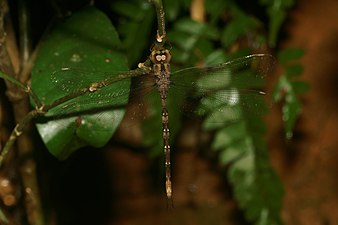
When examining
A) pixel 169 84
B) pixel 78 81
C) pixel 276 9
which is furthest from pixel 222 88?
pixel 78 81

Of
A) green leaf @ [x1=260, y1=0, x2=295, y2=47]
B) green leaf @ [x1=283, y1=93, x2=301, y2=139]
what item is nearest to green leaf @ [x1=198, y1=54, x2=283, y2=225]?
green leaf @ [x1=283, y1=93, x2=301, y2=139]

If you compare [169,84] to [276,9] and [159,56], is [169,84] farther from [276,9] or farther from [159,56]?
[276,9]

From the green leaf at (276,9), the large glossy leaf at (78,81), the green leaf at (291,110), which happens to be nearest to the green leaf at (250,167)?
the green leaf at (291,110)

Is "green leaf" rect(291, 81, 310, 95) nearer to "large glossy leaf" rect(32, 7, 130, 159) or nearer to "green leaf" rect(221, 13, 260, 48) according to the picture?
"green leaf" rect(221, 13, 260, 48)

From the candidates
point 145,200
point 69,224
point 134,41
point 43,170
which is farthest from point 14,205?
point 134,41

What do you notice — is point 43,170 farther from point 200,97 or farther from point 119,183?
point 119,183

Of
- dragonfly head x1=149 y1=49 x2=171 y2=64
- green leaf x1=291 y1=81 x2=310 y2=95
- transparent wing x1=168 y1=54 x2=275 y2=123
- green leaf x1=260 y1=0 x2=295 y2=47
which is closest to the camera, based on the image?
dragonfly head x1=149 y1=49 x2=171 y2=64
